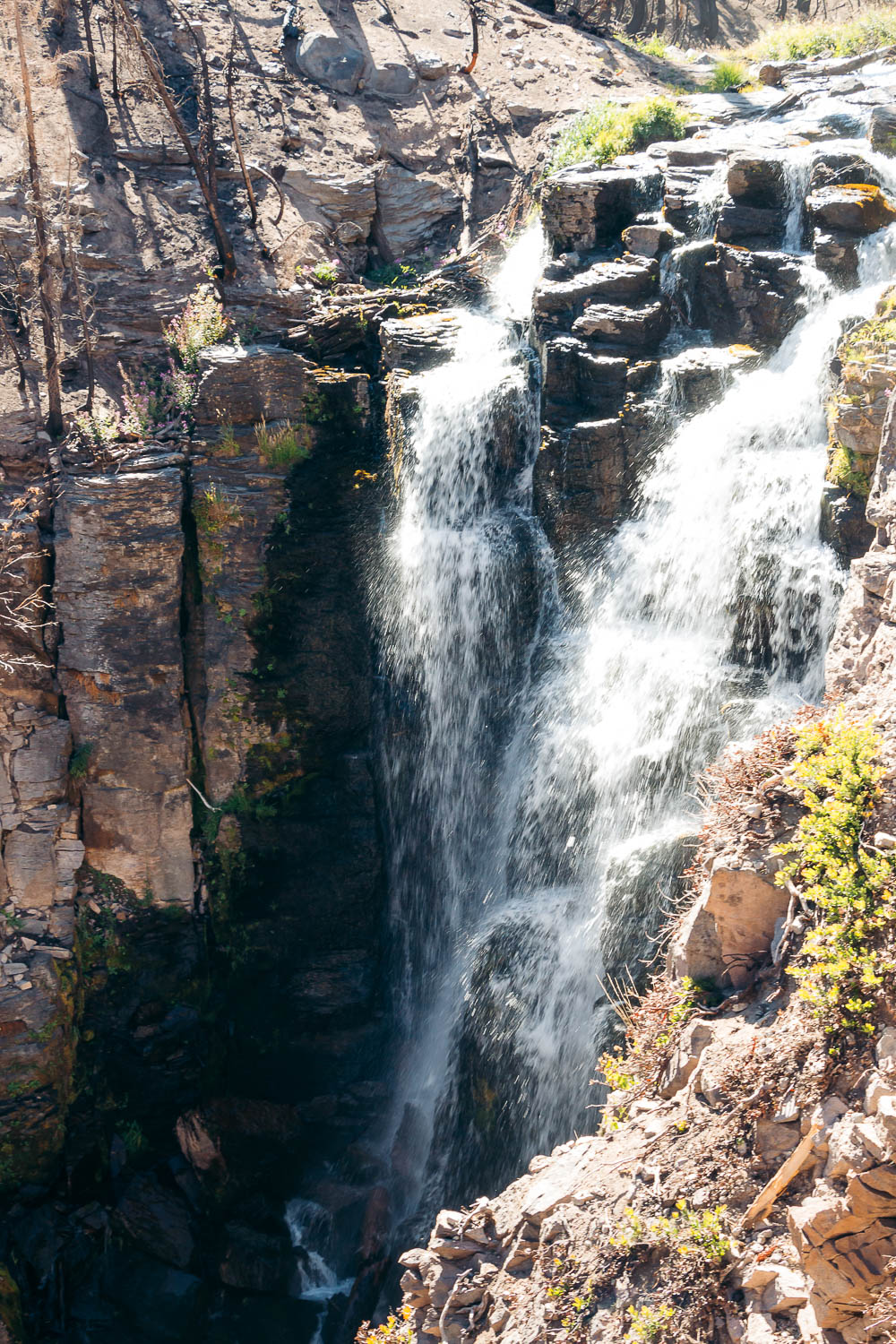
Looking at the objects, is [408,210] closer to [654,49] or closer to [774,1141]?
[654,49]

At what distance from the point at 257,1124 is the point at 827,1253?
7.63 meters

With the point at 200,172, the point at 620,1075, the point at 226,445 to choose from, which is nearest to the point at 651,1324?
the point at 620,1075

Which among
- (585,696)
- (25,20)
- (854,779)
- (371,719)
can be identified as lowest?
(371,719)

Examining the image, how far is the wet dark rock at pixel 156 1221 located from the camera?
10273 mm

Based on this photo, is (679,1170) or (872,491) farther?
(872,491)

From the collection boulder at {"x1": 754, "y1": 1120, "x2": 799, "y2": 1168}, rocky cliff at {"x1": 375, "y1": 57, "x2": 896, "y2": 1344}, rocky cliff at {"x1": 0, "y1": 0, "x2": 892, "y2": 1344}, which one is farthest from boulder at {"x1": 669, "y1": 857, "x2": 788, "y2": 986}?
rocky cliff at {"x1": 0, "y1": 0, "x2": 892, "y2": 1344}

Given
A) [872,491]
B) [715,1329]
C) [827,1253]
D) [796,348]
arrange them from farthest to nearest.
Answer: [796,348] < [872,491] < [715,1329] < [827,1253]

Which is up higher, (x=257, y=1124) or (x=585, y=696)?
(x=585, y=696)

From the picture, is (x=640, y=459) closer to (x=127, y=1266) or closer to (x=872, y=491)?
(x=872, y=491)

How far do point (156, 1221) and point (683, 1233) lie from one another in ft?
23.6

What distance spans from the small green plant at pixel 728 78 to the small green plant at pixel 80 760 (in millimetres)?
14033

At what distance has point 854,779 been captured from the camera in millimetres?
5516

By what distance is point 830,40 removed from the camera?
55.9 ft

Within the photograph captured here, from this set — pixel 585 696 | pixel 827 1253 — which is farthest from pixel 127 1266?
pixel 827 1253
